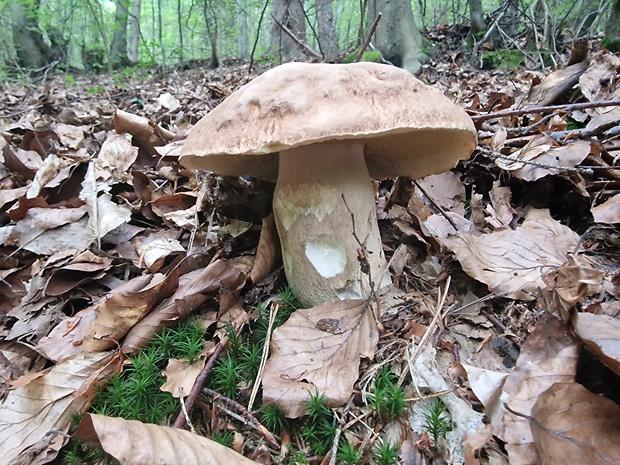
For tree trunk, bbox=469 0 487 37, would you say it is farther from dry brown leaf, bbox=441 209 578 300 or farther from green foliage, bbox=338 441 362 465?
green foliage, bbox=338 441 362 465

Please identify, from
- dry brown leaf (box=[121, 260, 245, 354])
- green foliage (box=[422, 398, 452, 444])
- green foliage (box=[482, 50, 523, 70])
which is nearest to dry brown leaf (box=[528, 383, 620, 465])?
green foliage (box=[422, 398, 452, 444])

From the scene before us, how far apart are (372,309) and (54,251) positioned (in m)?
1.76

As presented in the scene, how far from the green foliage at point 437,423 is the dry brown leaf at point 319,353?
258mm

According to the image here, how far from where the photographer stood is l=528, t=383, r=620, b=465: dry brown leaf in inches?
37.4

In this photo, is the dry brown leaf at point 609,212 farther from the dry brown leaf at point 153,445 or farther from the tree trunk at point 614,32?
the tree trunk at point 614,32

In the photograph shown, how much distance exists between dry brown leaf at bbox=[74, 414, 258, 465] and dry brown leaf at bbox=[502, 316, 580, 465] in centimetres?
71

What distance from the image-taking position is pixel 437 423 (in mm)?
1172

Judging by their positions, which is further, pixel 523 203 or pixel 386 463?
pixel 523 203

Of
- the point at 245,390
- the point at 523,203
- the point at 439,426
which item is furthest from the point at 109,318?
the point at 523,203

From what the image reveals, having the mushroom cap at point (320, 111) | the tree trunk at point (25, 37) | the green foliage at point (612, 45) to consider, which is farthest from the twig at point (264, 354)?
the tree trunk at point (25, 37)

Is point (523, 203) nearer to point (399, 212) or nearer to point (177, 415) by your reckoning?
point (399, 212)

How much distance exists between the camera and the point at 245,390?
147 centimetres

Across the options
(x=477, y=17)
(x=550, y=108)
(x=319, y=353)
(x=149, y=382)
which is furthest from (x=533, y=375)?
A: (x=477, y=17)

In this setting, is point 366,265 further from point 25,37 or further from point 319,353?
point 25,37
